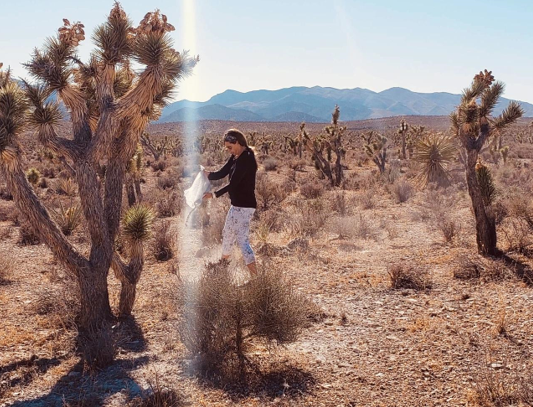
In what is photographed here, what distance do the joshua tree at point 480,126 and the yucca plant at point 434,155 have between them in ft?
1.03

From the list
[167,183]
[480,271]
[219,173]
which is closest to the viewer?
[219,173]

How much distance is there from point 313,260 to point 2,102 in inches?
207

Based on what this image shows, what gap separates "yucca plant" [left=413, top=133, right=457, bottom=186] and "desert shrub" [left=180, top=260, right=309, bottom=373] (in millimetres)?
4535

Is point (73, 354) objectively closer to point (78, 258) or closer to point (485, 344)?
point (78, 258)

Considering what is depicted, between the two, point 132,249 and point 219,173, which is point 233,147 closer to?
point 219,173

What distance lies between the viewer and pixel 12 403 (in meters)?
3.84

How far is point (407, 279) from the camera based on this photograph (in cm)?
670

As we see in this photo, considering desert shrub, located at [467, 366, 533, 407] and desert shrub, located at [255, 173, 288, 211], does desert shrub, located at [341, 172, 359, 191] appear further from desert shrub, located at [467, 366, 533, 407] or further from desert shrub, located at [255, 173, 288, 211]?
desert shrub, located at [467, 366, 533, 407]

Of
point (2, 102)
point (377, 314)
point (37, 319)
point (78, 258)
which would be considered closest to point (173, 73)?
point (2, 102)

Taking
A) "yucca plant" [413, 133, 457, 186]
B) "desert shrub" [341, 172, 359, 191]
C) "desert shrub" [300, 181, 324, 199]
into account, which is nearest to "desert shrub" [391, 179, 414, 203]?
"desert shrub" [300, 181, 324, 199]

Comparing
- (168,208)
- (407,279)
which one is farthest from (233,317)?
(168,208)

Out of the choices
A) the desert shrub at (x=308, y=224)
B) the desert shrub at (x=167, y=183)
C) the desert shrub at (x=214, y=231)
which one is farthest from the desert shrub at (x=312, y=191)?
the desert shrub at (x=214, y=231)

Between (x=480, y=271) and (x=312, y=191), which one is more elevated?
(x=312, y=191)

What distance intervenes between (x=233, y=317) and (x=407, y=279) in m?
3.22
